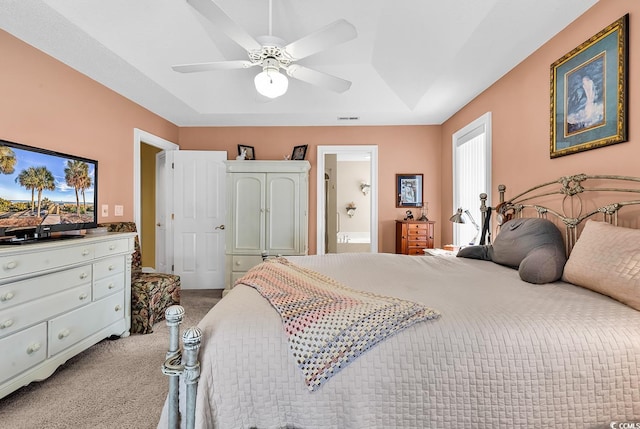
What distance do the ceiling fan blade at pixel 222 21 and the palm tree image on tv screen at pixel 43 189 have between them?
5.42 ft

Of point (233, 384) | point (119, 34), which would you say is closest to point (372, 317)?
point (233, 384)

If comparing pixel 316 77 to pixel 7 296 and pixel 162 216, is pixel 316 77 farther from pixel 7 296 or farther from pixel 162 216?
pixel 162 216

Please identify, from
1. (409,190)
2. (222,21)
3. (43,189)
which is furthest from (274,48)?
(409,190)

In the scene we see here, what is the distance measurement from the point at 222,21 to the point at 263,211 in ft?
8.32

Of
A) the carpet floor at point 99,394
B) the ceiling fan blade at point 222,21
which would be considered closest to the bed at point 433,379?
the carpet floor at point 99,394

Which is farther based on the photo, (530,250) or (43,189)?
(43,189)

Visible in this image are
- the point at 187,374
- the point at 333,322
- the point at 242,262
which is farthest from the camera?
the point at 242,262

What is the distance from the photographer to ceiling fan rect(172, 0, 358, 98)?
1.72m

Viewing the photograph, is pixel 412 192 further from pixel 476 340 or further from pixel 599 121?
pixel 476 340

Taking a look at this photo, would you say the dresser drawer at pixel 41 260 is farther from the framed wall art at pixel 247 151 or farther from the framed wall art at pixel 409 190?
the framed wall art at pixel 409 190

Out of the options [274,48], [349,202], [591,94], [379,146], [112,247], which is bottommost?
[112,247]

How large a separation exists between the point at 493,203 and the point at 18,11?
13.3ft

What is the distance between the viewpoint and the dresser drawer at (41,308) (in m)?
1.75

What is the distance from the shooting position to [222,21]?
1741 mm
